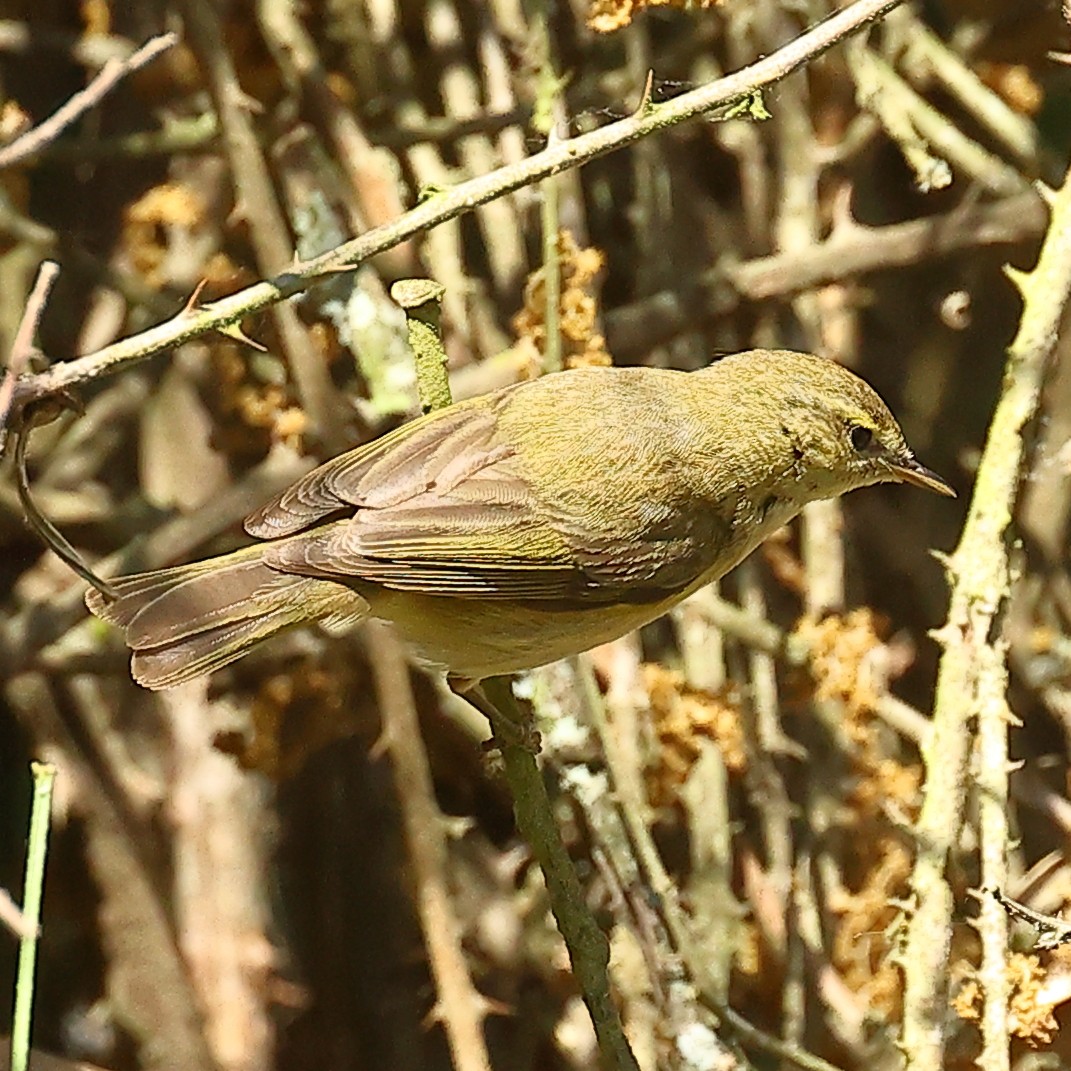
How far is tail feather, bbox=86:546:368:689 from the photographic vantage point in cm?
226

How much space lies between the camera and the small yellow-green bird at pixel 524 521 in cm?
233

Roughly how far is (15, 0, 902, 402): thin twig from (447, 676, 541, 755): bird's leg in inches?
26.6

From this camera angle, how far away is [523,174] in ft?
5.77

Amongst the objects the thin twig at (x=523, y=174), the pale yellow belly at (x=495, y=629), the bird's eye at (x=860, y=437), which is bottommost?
the pale yellow belly at (x=495, y=629)

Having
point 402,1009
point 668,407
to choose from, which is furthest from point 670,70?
point 402,1009

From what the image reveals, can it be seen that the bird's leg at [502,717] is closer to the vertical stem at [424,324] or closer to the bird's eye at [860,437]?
the vertical stem at [424,324]

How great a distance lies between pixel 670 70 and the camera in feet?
10.4

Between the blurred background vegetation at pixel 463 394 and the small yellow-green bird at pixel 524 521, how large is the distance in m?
0.22

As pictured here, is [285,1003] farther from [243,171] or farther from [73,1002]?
[243,171]

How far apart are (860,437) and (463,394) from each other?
27.1 inches

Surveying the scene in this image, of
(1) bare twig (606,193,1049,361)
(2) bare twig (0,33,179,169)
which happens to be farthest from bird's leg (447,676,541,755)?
(2) bare twig (0,33,179,169)

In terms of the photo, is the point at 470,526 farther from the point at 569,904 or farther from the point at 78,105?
the point at 78,105

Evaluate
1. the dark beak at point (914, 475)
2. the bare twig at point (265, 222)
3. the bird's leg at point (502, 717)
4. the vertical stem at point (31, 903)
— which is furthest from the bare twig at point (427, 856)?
the vertical stem at point (31, 903)

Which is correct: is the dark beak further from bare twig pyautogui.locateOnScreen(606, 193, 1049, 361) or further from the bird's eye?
bare twig pyautogui.locateOnScreen(606, 193, 1049, 361)
